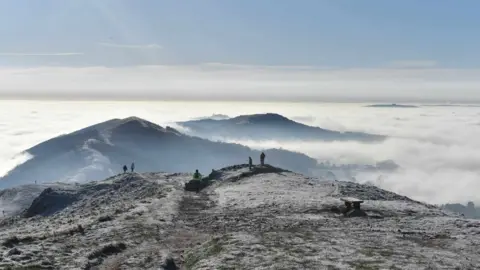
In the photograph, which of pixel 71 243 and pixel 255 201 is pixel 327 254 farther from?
pixel 255 201

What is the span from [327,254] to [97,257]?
42.3 ft

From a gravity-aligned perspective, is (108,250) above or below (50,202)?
above

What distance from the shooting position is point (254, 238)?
29422 millimetres

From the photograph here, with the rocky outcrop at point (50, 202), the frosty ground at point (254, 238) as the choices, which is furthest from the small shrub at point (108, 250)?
the rocky outcrop at point (50, 202)

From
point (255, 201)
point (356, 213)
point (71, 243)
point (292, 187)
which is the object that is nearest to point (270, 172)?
point (292, 187)

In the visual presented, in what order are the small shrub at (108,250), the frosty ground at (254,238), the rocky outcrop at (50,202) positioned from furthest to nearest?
the rocky outcrop at (50,202), the small shrub at (108,250), the frosty ground at (254,238)

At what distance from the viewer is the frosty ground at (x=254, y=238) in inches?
969

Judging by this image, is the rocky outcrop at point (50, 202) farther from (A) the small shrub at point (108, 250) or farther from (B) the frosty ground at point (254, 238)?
(A) the small shrub at point (108, 250)

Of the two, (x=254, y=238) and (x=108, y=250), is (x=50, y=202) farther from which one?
(x=254, y=238)

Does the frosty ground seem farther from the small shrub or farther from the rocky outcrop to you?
the rocky outcrop

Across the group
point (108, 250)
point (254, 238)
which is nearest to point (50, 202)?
point (108, 250)

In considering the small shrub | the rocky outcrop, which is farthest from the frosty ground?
the rocky outcrop

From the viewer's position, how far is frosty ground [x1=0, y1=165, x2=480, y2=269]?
2462cm

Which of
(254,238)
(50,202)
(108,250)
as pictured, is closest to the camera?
(108,250)
